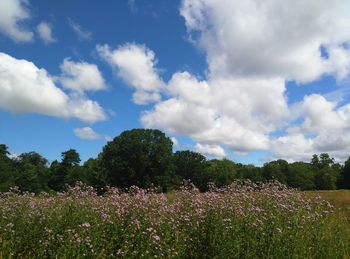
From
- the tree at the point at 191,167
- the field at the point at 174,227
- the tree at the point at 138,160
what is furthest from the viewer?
the tree at the point at 191,167

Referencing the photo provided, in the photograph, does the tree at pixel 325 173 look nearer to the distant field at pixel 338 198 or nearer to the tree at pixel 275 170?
the tree at pixel 275 170

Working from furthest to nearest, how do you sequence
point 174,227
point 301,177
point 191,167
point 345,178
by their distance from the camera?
point 301,177, point 345,178, point 191,167, point 174,227

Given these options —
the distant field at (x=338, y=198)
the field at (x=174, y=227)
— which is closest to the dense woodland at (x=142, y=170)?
the distant field at (x=338, y=198)

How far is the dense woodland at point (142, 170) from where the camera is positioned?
60031 millimetres

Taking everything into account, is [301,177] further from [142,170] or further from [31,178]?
[31,178]

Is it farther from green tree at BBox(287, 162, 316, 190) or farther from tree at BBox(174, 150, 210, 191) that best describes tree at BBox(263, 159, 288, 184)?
tree at BBox(174, 150, 210, 191)

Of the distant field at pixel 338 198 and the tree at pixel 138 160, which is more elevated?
the tree at pixel 138 160

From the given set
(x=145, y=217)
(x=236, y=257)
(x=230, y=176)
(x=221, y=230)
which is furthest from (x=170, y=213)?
(x=230, y=176)

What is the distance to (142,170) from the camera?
60.2 metres

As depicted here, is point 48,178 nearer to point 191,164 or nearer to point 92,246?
point 191,164

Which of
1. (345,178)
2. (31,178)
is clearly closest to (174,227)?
(31,178)

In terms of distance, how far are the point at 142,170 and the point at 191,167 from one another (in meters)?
15.3

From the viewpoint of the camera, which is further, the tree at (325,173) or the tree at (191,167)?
the tree at (325,173)

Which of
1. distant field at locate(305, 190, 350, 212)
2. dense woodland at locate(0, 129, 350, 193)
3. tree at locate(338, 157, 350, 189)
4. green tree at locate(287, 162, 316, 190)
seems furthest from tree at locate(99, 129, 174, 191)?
tree at locate(338, 157, 350, 189)
